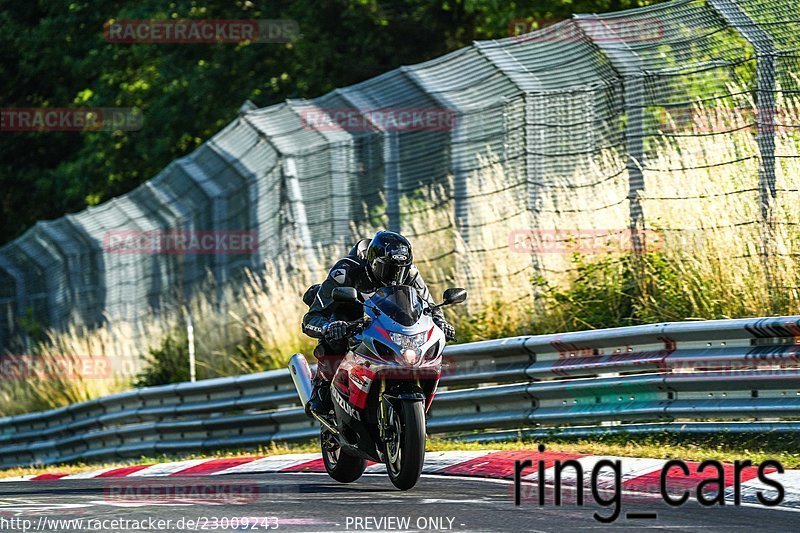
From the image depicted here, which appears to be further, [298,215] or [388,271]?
[298,215]

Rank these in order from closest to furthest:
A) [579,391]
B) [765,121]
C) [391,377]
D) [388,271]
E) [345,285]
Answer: [391,377] < [388,271] < [345,285] < [579,391] < [765,121]

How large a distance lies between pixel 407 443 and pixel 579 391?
3143 mm

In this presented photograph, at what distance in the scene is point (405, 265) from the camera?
29.5ft

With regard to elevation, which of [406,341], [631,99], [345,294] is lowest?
[406,341]

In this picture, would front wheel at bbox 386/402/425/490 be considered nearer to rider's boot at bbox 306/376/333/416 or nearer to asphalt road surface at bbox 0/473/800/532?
asphalt road surface at bbox 0/473/800/532

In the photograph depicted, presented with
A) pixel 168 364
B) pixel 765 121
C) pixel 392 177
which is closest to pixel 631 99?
pixel 765 121

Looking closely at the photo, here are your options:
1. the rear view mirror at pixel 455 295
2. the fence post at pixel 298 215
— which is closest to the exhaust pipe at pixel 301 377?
the rear view mirror at pixel 455 295

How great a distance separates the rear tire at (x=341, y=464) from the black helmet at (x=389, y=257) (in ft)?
4.02

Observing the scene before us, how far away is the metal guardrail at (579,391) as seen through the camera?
994cm

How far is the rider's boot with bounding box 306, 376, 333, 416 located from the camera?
9602 mm

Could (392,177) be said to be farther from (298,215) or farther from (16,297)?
(16,297)

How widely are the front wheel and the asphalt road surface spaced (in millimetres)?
150

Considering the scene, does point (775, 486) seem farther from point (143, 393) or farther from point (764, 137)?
point (143, 393)

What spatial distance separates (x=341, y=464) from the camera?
981cm
